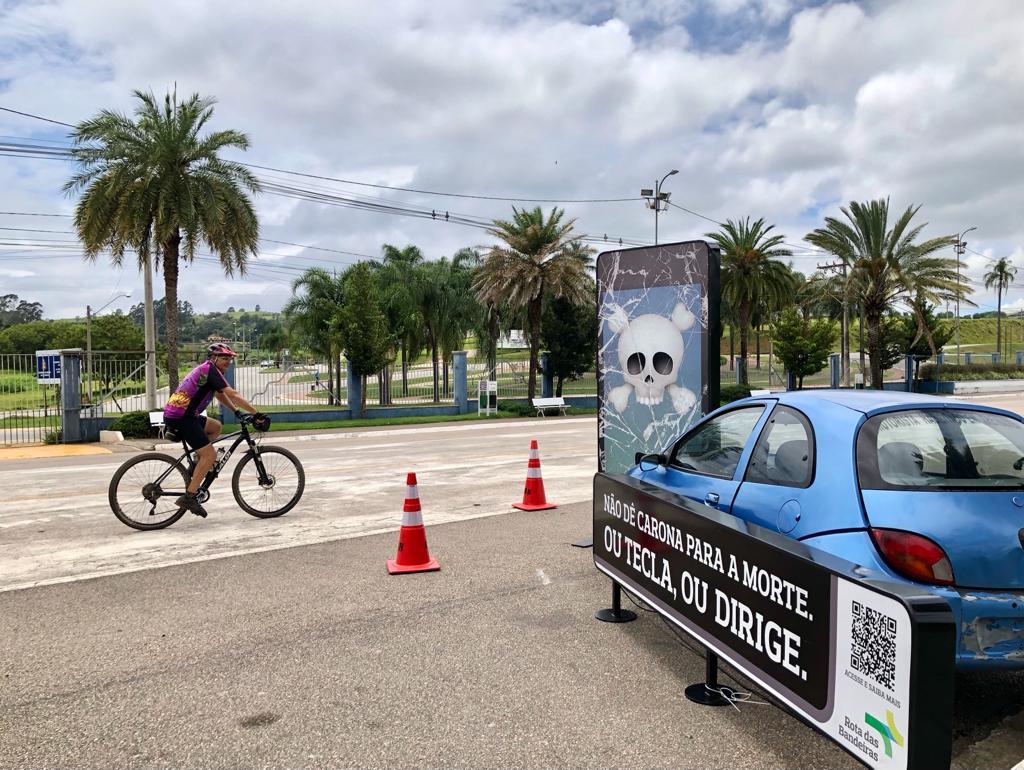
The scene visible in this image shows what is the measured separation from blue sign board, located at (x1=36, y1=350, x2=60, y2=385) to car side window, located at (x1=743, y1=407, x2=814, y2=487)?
20.7 metres

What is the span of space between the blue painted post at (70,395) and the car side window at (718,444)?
64.7ft

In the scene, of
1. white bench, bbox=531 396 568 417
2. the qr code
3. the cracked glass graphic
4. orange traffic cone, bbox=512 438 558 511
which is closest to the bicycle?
orange traffic cone, bbox=512 438 558 511

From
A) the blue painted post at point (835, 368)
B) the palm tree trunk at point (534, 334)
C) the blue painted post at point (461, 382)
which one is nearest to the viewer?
the blue painted post at point (461, 382)

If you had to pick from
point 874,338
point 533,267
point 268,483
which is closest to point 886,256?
point 874,338

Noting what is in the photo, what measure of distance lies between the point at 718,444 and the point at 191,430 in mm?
5126

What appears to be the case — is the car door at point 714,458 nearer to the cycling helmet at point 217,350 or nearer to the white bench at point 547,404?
the cycling helmet at point 217,350

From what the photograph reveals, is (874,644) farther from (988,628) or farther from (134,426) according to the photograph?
(134,426)

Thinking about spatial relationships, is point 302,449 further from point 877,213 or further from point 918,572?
point 877,213

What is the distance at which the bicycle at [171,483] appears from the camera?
7270 millimetres

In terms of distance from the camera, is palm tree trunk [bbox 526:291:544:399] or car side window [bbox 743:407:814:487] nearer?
car side window [bbox 743:407:814:487]

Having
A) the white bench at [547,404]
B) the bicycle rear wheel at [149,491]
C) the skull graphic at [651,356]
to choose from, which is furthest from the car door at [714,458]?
the white bench at [547,404]

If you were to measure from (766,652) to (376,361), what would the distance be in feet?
85.1

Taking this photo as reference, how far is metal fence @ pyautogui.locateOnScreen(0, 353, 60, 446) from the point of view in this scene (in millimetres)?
19266

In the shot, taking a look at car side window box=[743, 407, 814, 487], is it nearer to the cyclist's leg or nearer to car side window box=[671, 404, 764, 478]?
car side window box=[671, 404, 764, 478]
